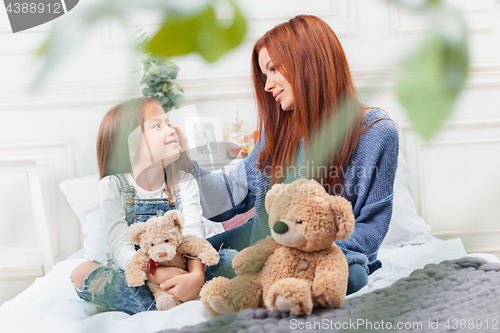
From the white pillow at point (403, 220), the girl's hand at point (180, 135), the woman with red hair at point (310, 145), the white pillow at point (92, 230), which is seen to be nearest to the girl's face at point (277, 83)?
the woman with red hair at point (310, 145)

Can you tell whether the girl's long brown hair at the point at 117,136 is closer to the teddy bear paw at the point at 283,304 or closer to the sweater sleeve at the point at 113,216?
the sweater sleeve at the point at 113,216

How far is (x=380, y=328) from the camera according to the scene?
0.24 meters

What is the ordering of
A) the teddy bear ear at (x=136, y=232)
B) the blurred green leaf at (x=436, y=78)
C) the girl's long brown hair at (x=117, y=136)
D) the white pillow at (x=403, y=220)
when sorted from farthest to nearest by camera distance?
1. the white pillow at (x=403, y=220)
2. the teddy bear ear at (x=136, y=232)
3. the girl's long brown hair at (x=117, y=136)
4. the blurred green leaf at (x=436, y=78)

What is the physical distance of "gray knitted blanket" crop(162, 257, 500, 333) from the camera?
0.29 metres

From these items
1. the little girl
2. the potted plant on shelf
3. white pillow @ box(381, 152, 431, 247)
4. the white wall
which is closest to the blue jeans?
the little girl

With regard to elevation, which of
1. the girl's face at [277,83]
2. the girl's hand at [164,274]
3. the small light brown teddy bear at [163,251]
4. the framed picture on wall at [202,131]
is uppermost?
the girl's face at [277,83]

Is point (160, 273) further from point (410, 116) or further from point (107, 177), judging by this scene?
point (410, 116)

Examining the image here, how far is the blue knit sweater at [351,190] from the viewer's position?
399 mm

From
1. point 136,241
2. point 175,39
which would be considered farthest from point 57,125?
point 136,241

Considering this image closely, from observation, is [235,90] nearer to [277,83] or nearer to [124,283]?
[277,83]

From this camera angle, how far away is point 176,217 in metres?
0.38

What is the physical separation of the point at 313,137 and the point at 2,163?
0.26 metres

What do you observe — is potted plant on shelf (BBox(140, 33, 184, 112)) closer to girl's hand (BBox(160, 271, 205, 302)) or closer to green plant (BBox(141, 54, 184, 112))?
green plant (BBox(141, 54, 184, 112))

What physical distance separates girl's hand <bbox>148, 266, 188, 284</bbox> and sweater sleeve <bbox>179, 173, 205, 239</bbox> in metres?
0.07
